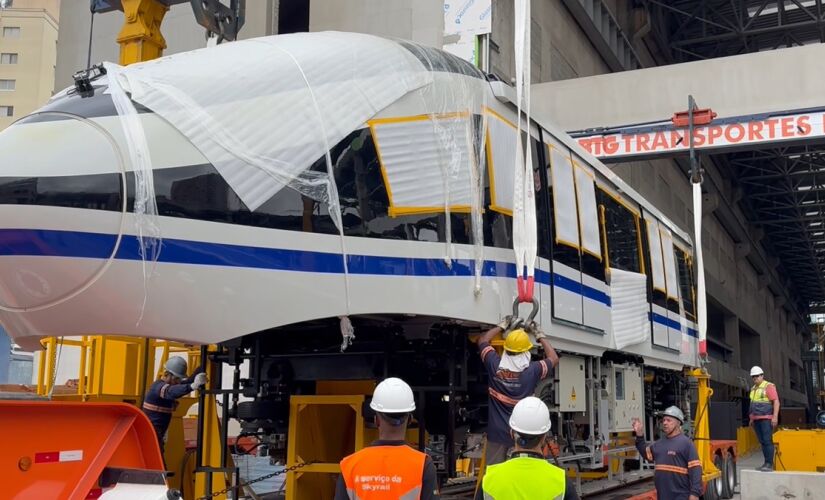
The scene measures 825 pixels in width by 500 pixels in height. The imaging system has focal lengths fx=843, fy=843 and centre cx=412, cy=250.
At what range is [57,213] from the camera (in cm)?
421

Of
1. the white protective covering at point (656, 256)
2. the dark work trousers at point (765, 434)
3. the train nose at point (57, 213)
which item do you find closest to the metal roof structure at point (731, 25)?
the dark work trousers at point (765, 434)

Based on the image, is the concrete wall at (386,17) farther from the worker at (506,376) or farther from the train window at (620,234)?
the worker at (506,376)

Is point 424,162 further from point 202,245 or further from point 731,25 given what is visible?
point 731,25

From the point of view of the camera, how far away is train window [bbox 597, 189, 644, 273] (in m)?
8.08

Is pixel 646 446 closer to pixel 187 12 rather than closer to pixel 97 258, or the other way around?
pixel 97 258

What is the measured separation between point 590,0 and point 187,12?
10.8m

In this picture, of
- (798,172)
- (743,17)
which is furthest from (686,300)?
(798,172)

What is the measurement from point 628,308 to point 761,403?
5151mm

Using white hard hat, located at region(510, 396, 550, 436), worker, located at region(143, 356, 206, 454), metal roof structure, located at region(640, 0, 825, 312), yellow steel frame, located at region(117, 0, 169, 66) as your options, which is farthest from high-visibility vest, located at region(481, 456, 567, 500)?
metal roof structure, located at region(640, 0, 825, 312)

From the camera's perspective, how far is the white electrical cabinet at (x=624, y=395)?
8.09 m

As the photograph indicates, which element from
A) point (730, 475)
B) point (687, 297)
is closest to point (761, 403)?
point (730, 475)

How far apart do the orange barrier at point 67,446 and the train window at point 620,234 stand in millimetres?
5010

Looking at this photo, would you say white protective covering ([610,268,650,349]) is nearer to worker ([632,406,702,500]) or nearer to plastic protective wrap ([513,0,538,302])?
worker ([632,406,702,500])

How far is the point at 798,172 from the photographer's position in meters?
38.9
